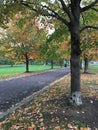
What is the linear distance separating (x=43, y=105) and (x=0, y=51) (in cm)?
2991

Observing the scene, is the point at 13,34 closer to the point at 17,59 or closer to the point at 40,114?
the point at 17,59

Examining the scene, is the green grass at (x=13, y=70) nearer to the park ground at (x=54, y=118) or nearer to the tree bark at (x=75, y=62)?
the tree bark at (x=75, y=62)

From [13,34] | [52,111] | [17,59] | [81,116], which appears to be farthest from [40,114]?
[17,59]

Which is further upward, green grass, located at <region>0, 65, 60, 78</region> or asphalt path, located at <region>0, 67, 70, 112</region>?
asphalt path, located at <region>0, 67, 70, 112</region>

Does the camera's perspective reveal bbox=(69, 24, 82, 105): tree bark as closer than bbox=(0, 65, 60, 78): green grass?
Yes

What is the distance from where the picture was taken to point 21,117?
793 cm

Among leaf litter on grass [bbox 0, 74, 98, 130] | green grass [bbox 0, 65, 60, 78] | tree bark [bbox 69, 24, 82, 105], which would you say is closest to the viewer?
leaf litter on grass [bbox 0, 74, 98, 130]

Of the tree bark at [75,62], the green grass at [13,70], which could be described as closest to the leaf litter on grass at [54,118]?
the tree bark at [75,62]

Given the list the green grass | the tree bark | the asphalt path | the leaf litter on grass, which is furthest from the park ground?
the green grass

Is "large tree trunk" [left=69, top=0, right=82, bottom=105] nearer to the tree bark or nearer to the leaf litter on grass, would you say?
the tree bark

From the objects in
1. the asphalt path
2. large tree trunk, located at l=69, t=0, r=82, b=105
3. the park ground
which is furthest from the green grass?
the park ground

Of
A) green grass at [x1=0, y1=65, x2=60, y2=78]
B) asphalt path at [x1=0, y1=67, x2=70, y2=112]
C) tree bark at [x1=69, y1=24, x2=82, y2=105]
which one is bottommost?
green grass at [x1=0, y1=65, x2=60, y2=78]

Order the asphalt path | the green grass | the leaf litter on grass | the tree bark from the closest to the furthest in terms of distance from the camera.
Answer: the leaf litter on grass → the tree bark → the asphalt path → the green grass

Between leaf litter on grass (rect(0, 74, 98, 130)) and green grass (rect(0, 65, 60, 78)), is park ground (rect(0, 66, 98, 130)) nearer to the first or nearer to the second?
leaf litter on grass (rect(0, 74, 98, 130))
